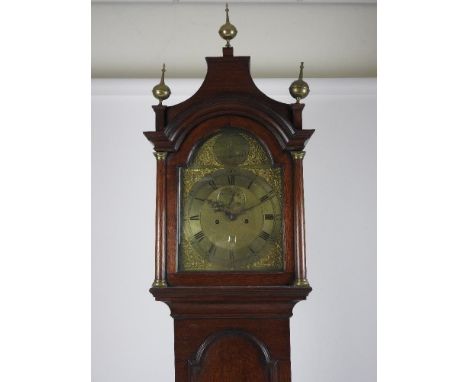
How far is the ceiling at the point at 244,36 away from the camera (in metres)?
2.51

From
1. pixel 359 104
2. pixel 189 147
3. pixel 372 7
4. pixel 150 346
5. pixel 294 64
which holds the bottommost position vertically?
pixel 150 346

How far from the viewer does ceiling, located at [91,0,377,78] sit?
8.23ft

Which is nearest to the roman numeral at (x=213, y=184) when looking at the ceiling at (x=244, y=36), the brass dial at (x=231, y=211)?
the brass dial at (x=231, y=211)

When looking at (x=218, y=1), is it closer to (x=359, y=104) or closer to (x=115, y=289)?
(x=359, y=104)

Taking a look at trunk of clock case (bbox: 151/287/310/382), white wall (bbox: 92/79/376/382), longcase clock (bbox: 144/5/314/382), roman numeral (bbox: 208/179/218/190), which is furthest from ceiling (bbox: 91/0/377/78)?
trunk of clock case (bbox: 151/287/310/382)

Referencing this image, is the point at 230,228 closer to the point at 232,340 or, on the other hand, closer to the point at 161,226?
the point at 161,226

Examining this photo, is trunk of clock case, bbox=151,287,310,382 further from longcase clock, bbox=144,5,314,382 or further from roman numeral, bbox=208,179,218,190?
roman numeral, bbox=208,179,218,190

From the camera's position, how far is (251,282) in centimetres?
166

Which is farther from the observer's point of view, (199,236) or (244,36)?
(244,36)

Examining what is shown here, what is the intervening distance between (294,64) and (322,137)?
311 mm

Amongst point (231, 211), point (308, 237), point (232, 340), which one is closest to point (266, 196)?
point (231, 211)

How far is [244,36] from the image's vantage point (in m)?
2.53

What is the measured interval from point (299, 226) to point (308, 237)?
792 mm
